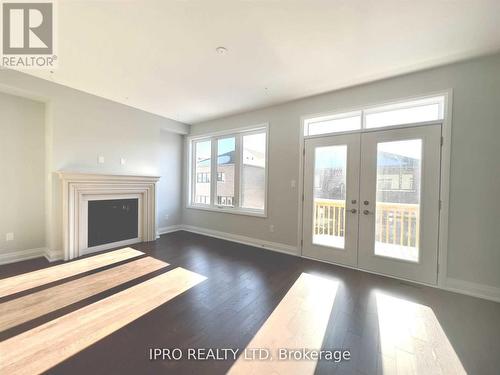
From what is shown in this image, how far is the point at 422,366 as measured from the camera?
4.82 ft

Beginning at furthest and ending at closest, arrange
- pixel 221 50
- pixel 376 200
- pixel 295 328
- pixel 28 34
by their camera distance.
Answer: pixel 376 200 → pixel 221 50 → pixel 28 34 → pixel 295 328

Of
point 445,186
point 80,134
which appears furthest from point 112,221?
point 445,186

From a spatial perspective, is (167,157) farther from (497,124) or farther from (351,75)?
(497,124)

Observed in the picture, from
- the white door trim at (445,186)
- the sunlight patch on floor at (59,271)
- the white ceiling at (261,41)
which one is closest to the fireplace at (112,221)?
the sunlight patch on floor at (59,271)

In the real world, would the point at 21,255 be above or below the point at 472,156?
below

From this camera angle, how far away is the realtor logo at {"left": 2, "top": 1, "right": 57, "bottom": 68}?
1917 millimetres

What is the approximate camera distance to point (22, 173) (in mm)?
3256

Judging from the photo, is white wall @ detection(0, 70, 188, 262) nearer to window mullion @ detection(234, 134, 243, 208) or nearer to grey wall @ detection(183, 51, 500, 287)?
window mullion @ detection(234, 134, 243, 208)

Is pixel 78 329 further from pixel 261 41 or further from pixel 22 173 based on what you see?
pixel 261 41

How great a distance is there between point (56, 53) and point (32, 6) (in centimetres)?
67

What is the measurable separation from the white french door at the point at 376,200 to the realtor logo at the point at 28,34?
3.52 metres

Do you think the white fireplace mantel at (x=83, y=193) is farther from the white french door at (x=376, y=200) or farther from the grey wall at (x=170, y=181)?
the white french door at (x=376, y=200)

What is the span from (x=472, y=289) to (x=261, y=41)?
371cm

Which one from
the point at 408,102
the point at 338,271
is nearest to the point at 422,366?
the point at 338,271
